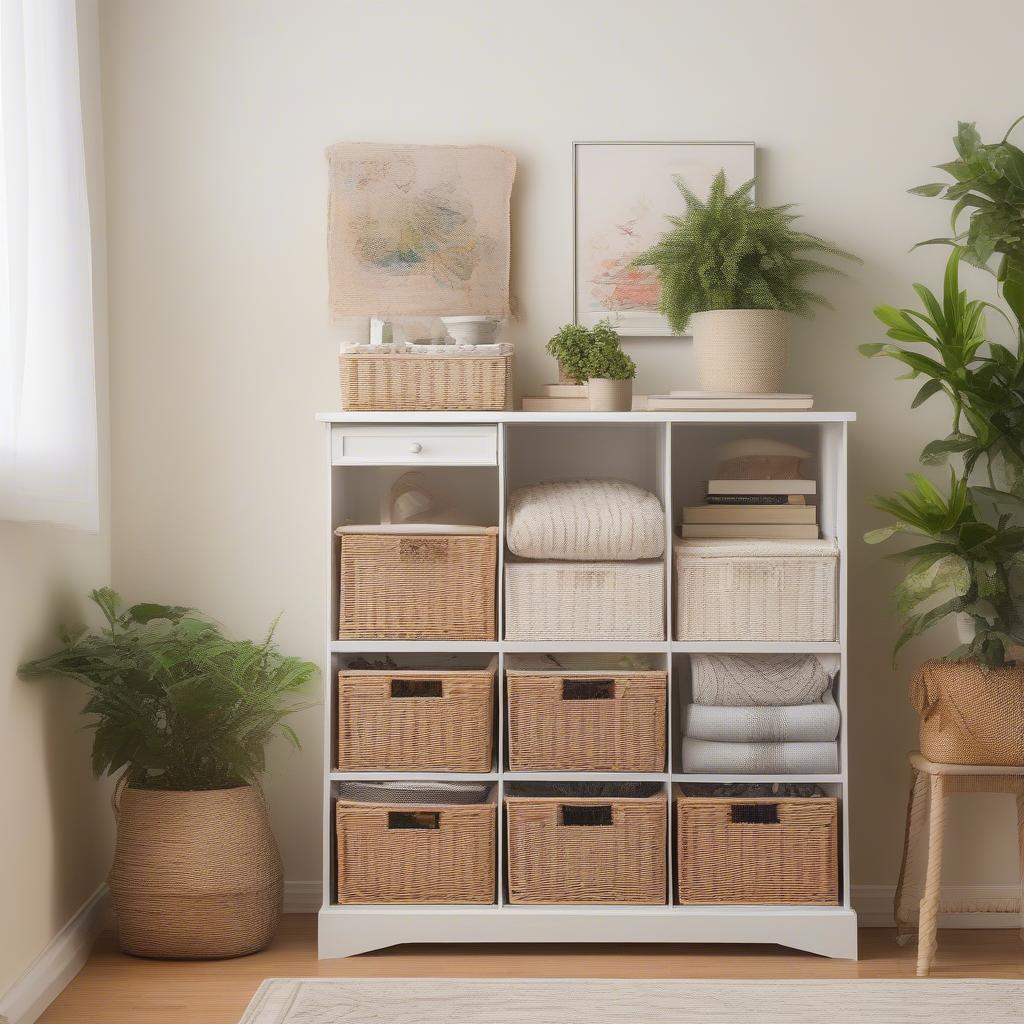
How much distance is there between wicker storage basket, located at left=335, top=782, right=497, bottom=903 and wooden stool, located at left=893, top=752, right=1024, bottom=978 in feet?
3.07

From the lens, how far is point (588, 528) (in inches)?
105

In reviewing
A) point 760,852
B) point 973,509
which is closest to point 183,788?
point 760,852

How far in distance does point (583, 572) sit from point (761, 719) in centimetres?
51

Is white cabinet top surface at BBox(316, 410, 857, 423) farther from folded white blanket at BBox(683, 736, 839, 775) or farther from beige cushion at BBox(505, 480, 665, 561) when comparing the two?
folded white blanket at BBox(683, 736, 839, 775)

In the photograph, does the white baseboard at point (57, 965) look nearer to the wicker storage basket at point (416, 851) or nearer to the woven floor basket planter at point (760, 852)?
the wicker storage basket at point (416, 851)

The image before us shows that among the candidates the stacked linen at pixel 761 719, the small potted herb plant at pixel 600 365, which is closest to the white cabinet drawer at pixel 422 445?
the small potted herb plant at pixel 600 365

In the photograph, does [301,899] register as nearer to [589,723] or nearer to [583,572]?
[589,723]

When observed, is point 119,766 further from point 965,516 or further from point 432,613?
point 965,516

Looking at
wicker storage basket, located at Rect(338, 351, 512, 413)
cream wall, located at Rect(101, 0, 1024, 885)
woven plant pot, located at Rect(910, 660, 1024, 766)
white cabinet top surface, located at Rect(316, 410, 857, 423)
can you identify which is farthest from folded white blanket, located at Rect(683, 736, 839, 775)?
wicker storage basket, located at Rect(338, 351, 512, 413)

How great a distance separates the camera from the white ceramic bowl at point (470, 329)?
9.23 feet

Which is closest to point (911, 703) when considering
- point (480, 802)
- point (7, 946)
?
point (480, 802)

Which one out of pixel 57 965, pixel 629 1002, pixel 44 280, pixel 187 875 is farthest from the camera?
pixel 187 875

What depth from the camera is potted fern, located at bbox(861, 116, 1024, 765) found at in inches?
103

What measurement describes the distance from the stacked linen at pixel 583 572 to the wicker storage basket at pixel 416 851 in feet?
1.39
